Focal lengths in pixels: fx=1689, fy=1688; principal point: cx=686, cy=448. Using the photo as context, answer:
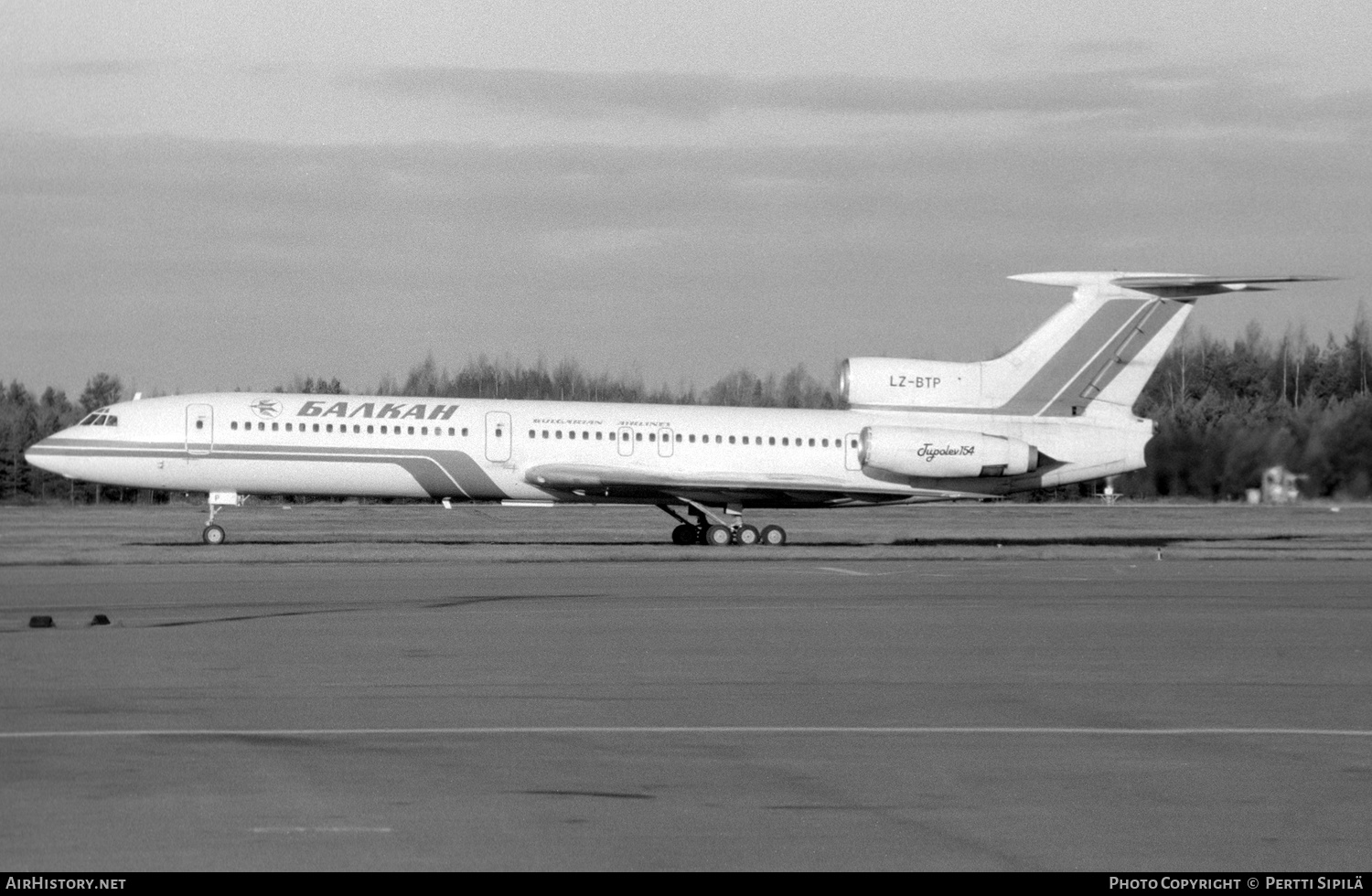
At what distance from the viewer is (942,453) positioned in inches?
1516

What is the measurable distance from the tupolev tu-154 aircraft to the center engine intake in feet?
0.14

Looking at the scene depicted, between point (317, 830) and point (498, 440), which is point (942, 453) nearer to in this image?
point (498, 440)

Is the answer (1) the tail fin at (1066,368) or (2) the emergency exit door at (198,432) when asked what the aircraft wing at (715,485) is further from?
(2) the emergency exit door at (198,432)

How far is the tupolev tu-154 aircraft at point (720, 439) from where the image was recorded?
121 ft

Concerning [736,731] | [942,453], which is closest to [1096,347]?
[942,453]

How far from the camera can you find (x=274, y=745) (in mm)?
11516

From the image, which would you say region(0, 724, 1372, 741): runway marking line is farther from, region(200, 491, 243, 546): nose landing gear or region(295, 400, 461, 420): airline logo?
region(295, 400, 461, 420): airline logo

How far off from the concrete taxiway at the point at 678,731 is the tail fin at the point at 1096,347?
51.5 feet

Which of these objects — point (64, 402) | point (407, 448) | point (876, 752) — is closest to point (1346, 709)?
point (876, 752)

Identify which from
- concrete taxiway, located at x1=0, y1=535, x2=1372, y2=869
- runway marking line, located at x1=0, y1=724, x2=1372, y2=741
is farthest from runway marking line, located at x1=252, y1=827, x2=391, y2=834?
runway marking line, located at x1=0, y1=724, x2=1372, y2=741

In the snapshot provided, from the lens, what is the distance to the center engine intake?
3847cm

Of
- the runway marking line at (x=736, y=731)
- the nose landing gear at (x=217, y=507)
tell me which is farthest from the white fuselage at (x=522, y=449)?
the runway marking line at (x=736, y=731)

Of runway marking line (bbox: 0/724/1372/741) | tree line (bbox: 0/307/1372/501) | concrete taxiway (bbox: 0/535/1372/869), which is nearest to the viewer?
concrete taxiway (bbox: 0/535/1372/869)
